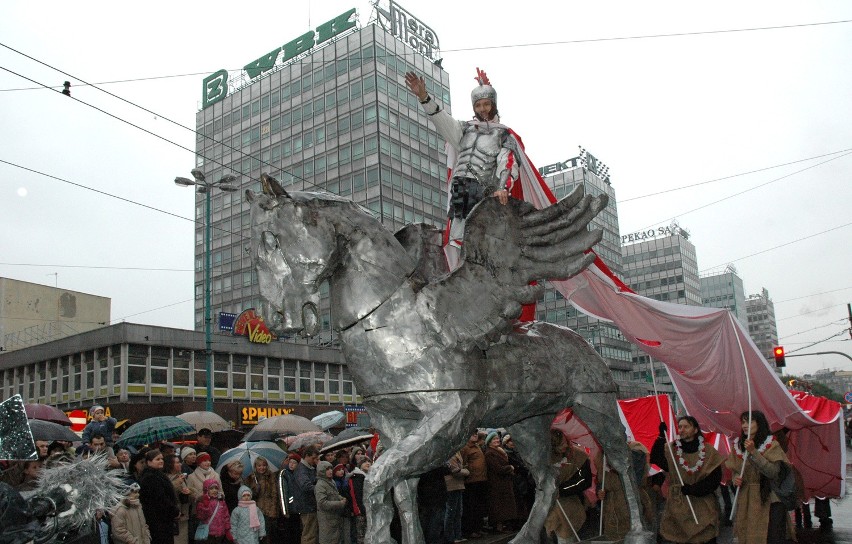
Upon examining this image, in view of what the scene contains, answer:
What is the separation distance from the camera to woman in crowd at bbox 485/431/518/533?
1171 centimetres

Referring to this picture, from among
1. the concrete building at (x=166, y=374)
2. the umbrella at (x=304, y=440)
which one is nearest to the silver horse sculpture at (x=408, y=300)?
the umbrella at (x=304, y=440)

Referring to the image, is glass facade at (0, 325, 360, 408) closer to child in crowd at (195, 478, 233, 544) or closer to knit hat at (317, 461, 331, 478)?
knit hat at (317, 461, 331, 478)

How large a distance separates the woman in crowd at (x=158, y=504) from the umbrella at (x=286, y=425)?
25.8 feet

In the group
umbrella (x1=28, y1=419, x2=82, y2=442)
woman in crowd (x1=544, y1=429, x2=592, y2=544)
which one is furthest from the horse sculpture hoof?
umbrella (x1=28, y1=419, x2=82, y2=442)

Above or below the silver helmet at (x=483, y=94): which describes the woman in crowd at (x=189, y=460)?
below

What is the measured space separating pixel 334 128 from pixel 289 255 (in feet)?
195

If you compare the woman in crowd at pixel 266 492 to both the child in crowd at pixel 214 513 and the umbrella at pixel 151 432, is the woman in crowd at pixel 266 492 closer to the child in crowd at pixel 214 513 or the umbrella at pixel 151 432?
the child in crowd at pixel 214 513

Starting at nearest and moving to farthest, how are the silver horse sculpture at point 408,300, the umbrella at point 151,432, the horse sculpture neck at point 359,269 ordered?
the silver horse sculpture at point 408,300 → the horse sculpture neck at point 359,269 → the umbrella at point 151,432

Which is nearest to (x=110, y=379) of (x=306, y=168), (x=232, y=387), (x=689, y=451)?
(x=232, y=387)

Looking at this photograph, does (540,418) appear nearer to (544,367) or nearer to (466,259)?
(544,367)

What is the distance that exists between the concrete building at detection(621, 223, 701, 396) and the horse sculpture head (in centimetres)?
10869

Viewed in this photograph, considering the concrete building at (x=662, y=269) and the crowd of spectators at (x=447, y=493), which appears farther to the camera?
the concrete building at (x=662, y=269)

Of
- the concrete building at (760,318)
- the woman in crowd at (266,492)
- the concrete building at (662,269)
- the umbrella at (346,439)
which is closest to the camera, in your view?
the woman in crowd at (266,492)

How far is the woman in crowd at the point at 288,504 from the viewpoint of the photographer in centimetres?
1050
